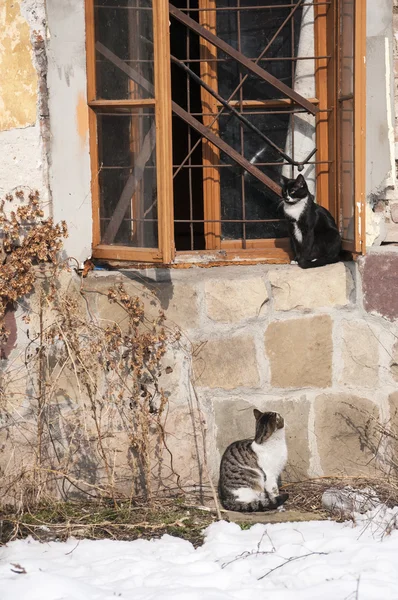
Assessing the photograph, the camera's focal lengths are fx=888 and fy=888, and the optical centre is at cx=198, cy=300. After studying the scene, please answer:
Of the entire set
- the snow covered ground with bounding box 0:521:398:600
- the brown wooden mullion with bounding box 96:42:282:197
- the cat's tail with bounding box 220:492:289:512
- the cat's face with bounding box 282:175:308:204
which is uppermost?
the brown wooden mullion with bounding box 96:42:282:197

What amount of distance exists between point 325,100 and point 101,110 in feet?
3.90

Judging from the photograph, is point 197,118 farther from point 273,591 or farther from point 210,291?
point 273,591

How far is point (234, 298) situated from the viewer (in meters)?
4.32

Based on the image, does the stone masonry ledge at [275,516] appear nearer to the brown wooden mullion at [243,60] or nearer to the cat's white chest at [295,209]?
the cat's white chest at [295,209]

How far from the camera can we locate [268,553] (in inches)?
144

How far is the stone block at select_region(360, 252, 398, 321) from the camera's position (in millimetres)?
4328

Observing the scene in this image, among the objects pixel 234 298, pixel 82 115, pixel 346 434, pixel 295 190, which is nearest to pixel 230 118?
pixel 295 190

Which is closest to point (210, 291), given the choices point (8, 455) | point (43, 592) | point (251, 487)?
point (251, 487)

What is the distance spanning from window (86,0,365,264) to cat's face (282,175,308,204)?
19 cm

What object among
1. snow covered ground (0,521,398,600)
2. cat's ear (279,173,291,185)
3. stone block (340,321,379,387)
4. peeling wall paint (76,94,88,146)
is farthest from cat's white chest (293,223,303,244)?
snow covered ground (0,521,398,600)

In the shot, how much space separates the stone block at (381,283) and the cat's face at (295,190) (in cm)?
45

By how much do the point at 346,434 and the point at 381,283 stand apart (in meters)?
0.77

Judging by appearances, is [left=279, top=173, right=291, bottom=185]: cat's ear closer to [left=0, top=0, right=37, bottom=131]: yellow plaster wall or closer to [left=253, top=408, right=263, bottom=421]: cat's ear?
[left=253, top=408, right=263, bottom=421]: cat's ear

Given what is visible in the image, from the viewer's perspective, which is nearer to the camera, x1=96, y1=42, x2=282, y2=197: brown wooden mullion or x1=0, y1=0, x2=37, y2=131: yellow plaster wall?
x1=0, y1=0, x2=37, y2=131: yellow plaster wall
